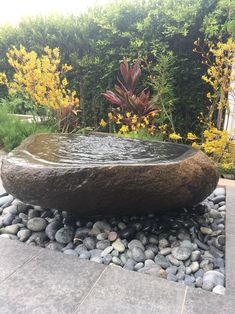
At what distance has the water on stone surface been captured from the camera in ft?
7.51

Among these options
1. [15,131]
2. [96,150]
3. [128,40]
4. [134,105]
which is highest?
[128,40]

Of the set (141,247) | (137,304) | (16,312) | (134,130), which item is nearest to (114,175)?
(141,247)

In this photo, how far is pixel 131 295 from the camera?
65.1 inches

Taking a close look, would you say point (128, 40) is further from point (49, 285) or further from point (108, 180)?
point (49, 285)

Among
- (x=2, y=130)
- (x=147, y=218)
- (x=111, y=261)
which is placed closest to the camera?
(x=111, y=261)

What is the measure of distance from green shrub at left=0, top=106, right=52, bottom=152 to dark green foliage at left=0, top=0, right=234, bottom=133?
164 cm

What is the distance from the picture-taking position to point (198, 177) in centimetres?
224

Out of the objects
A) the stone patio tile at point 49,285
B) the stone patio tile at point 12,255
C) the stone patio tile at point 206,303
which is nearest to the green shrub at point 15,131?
the stone patio tile at point 12,255

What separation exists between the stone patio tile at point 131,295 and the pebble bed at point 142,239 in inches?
5.5

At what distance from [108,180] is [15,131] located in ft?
9.61

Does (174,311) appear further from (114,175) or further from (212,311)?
(114,175)

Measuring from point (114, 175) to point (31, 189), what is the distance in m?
0.59

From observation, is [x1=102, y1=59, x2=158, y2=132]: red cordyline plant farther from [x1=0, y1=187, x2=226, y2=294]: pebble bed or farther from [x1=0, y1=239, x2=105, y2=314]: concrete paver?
[x1=0, y1=239, x2=105, y2=314]: concrete paver

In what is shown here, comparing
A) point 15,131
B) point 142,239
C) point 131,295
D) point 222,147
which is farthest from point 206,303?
point 15,131
